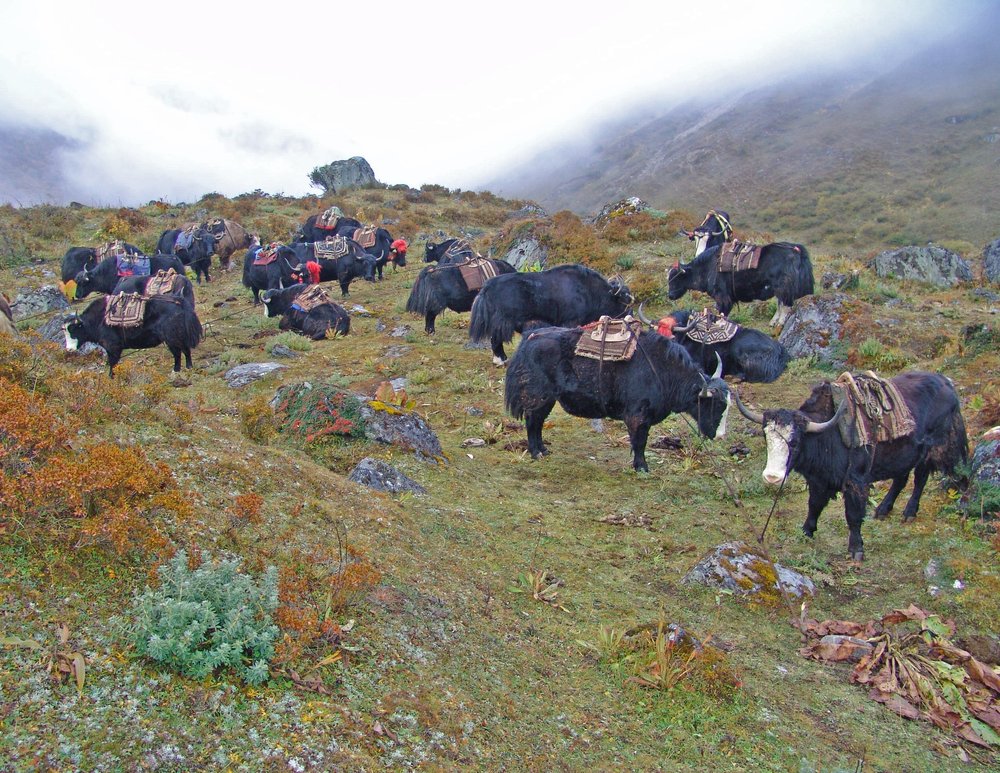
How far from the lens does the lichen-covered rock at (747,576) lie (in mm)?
4934

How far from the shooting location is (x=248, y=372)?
37.2ft

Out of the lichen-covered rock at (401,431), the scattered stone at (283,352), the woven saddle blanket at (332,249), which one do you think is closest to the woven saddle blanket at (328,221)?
the woven saddle blanket at (332,249)

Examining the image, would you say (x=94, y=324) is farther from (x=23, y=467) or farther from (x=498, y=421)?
(x=23, y=467)

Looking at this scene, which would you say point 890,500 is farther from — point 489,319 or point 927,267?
point 927,267

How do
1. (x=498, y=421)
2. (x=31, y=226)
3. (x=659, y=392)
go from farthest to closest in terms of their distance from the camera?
1. (x=31, y=226)
2. (x=498, y=421)
3. (x=659, y=392)

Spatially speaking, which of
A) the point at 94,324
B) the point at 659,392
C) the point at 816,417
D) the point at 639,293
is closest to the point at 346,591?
the point at 816,417

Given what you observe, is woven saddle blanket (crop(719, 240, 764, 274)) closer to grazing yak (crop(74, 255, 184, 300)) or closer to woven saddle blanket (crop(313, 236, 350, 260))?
woven saddle blanket (crop(313, 236, 350, 260))

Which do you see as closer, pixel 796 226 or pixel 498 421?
pixel 498 421

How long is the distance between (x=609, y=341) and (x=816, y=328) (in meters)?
6.44

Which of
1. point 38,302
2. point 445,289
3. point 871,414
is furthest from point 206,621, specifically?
point 38,302

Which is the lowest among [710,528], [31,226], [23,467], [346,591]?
[710,528]

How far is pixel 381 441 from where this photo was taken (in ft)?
22.7

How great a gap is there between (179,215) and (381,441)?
88.9 ft

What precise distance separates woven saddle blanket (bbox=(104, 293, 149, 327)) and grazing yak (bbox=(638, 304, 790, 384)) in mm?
8885
